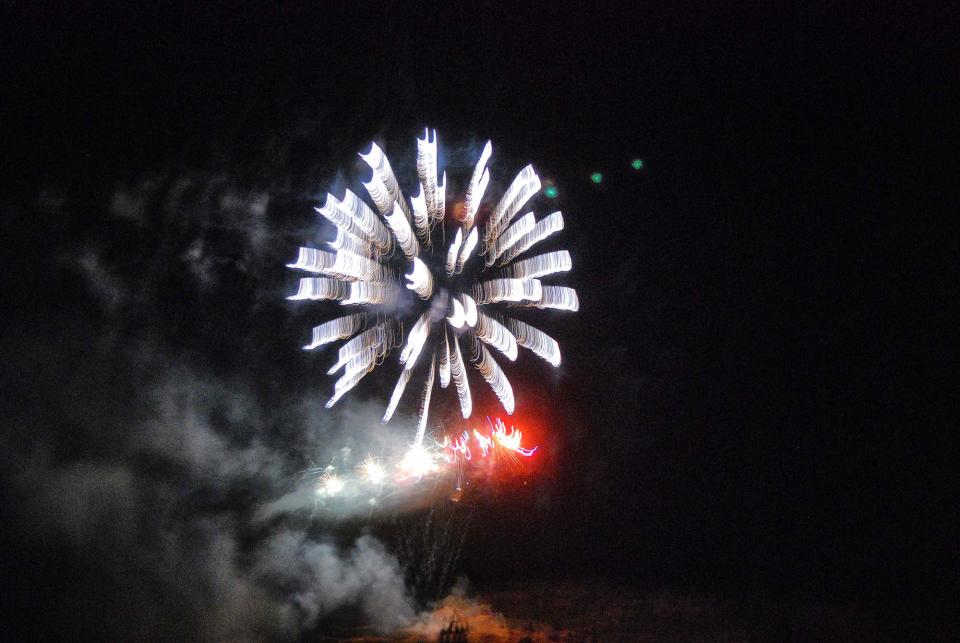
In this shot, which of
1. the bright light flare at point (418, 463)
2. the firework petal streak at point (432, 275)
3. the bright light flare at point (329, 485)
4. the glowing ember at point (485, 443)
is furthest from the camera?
the bright light flare at point (329, 485)

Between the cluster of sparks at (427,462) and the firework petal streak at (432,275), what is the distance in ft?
6.52

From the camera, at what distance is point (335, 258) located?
11.1 meters

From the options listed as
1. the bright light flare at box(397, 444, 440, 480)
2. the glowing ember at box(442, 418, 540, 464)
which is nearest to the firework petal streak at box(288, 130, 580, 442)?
the glowing ember at box(442, 418, 540, 464)

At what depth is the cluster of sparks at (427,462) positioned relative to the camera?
48.9 feet

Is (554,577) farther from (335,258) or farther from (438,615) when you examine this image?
(335,258)

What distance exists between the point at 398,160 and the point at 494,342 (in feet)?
14.3

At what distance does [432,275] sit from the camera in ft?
39.8

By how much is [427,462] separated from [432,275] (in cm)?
586

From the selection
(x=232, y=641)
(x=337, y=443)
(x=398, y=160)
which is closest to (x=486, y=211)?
→ (x=398, y=160)

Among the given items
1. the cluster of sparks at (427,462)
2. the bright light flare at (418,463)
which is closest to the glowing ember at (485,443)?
the cluster of sparks at (427,462)

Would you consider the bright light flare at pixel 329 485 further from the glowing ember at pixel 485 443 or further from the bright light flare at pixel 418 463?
the glowing ember at pixel 485 443

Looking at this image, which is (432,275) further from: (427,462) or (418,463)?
(418,463)

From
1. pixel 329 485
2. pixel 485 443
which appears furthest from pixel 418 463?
pixel 329 485

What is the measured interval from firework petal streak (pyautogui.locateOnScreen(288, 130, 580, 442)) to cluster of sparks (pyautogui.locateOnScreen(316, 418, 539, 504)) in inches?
78.3
